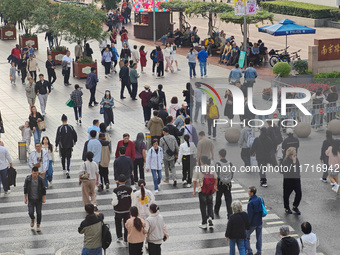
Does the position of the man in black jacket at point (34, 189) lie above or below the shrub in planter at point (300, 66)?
below

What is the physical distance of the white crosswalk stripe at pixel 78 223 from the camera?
48.1ft

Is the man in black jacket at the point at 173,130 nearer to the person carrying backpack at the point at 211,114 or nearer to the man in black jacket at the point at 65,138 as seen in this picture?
the man in black jacket at the point at 65,138

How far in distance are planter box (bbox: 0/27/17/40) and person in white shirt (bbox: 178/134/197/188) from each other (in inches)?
1256

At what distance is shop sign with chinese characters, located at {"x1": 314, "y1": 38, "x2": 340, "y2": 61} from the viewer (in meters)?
31.3

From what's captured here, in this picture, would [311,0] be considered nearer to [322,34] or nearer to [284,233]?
[322,34]

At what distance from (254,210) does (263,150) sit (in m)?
4.42

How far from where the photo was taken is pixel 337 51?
3181 centimetres

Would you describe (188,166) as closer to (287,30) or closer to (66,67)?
(66,67)

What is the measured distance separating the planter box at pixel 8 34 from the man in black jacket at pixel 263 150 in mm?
32453

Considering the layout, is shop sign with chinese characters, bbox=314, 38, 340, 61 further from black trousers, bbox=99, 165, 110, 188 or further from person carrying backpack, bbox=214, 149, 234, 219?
person carrying backpack, bbox=214, 149, 234, 219

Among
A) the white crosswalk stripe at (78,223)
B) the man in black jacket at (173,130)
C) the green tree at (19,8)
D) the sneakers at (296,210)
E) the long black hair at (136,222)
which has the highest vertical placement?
the green tree at (19,8)

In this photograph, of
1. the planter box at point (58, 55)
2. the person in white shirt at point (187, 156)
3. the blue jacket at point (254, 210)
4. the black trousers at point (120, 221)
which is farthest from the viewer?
the planter box at point (58, 55)

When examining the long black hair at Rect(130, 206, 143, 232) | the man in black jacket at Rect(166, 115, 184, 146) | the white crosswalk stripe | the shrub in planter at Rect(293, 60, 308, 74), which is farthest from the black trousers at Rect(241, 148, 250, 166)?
the shrub in planter at Rect(293, 60, 308, 74)

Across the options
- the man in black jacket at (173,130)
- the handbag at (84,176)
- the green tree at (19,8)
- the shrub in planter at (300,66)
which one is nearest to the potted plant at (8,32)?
the green tree at (19,8)
